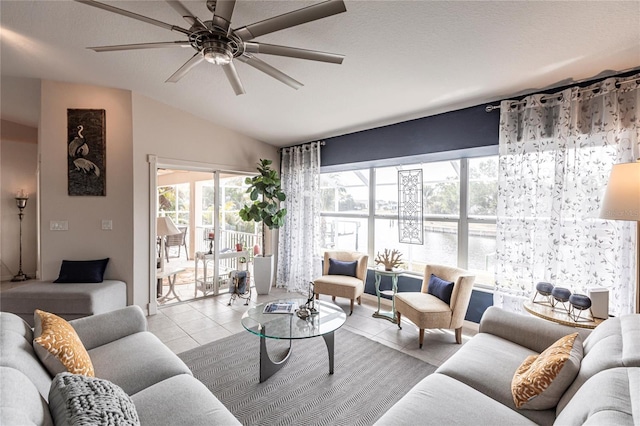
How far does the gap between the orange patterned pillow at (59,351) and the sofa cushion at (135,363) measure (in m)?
0.17

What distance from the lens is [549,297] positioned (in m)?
2.50

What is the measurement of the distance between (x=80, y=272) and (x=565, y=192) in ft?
17.7

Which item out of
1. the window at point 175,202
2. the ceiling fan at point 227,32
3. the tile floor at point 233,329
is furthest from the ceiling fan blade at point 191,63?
the tile floor at point 233,329

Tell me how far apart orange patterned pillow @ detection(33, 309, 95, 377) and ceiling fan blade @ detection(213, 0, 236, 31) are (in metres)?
1.98

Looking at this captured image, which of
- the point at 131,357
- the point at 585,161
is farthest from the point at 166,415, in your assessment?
the point at 585,161

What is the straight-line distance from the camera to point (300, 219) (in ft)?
16.8

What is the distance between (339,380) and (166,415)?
→ 1459mm

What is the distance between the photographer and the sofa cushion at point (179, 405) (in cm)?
135

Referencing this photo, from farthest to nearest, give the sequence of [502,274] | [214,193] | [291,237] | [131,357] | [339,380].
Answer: [291,237] < [214,193] < [502,274] < [339,380] < [131,357]

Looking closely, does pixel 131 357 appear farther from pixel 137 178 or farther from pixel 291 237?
pixel 291 237

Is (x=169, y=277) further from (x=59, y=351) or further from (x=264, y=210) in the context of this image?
(x=59, y=351)

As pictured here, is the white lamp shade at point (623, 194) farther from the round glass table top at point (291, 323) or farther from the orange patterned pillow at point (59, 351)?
the orange patterned pillow at point (59, 351)

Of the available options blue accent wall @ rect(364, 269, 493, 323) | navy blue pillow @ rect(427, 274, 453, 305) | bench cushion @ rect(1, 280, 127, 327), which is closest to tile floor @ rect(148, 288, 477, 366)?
blue accent wall @ rect(364, 269, 493, 323)

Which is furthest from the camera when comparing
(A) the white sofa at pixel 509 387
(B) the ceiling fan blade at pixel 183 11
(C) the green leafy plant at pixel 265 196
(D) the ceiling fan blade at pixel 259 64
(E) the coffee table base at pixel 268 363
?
(C) the green leafy plant at pixel 265 196
